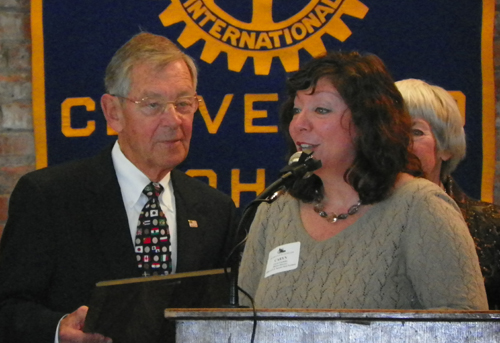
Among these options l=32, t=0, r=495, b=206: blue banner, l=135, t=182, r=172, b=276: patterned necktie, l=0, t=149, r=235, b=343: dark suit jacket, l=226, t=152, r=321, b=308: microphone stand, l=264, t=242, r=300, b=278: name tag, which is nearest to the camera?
l=226, t=152, r=321, b=308: microphone stand

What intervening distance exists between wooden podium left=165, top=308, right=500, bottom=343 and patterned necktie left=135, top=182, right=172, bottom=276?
4.02ft

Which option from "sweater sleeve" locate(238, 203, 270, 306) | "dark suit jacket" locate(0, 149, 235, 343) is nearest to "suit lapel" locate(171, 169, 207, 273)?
"dark suit jacket" locate(0, 149, 235, 343)

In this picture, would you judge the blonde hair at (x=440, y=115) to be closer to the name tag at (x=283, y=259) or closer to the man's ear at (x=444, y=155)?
the man's ear at (x=444, y=155)

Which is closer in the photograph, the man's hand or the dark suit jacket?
the man's hand

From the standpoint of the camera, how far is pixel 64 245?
8.46ft

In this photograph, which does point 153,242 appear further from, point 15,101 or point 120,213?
point 15,101

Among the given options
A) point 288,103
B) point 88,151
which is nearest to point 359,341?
point 288,103

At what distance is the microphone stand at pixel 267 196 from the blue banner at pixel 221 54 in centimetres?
138

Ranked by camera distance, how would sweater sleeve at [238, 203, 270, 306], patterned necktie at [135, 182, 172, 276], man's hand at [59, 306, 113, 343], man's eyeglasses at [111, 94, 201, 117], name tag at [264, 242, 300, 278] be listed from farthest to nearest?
1. man's eyeglasses at [111, 94, 201, 117]
2. patterned necktie at [135, 182, 172, 276]
3. man's hand at [59, 306, 113, 343]
4. sweater sleeve at [238, 203, 270, 306]
5. name tag at [264, 242, 300, 278]

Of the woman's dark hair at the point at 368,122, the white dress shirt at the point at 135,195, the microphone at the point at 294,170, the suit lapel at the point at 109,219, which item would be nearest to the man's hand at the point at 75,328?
the suit lapel at the point at 109,219

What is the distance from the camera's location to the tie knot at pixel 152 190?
274 cm

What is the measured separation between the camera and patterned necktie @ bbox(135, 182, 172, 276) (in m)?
2.65

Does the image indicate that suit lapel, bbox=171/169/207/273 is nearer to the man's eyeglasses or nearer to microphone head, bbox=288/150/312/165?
the man's eyeglasses

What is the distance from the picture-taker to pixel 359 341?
4.51 feet
